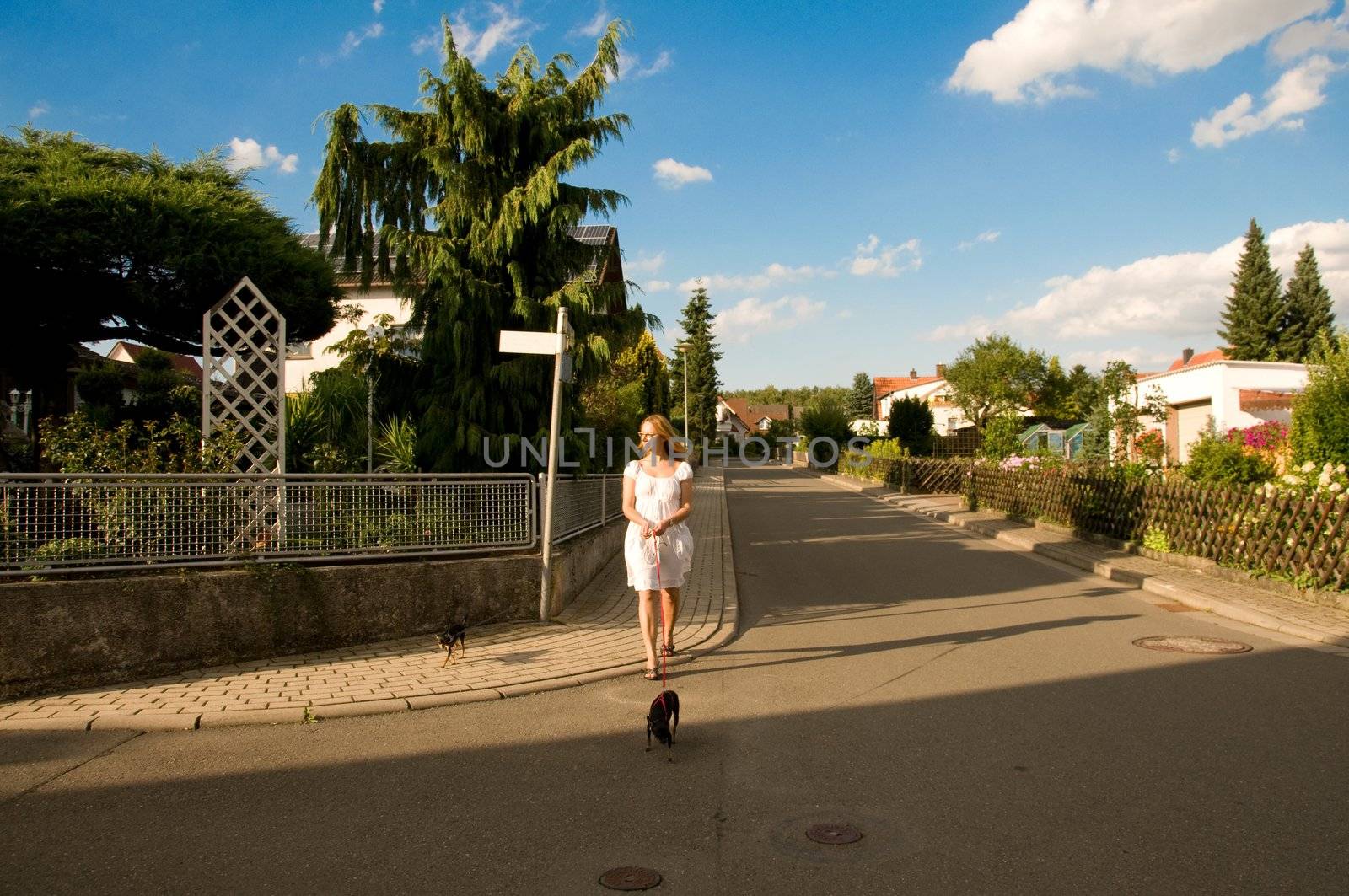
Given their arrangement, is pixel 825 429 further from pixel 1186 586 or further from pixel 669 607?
pixel 669 607

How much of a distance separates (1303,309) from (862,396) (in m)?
52.2

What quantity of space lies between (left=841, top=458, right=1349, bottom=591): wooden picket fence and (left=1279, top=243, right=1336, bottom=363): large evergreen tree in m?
44.7

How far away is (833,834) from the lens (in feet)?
12.7

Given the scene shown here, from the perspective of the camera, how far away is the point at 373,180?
11055 mm

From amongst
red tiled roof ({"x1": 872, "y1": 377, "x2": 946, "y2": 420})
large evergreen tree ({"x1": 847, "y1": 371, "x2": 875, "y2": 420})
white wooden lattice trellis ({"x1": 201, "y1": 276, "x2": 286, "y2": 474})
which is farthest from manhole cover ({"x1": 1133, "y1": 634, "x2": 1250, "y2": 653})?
large evergreen tree ({"x1": 847, "y1": 371, "x2": 875, "y2": 420})

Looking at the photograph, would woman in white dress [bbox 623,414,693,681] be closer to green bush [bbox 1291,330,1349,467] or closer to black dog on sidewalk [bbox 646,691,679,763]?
black dog on sidewalk [bbox 646,691,679,763]

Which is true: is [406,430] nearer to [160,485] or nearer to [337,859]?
[160,485]

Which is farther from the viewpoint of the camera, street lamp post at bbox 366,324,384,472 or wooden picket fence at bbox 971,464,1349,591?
street lamp post at bbox 366,324,384,472

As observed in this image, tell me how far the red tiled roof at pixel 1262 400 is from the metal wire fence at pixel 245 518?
2668cm

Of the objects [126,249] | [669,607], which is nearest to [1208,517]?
[669,607]

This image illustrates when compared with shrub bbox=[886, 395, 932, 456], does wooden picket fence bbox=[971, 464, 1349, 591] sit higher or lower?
lower

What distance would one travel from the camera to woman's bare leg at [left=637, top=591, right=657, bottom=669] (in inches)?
254

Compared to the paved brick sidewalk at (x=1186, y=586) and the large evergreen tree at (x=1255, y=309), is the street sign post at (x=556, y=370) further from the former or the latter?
the large evergreen tree at (x=1255, y=309)

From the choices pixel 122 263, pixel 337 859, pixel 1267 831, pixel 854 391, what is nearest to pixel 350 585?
pixel 337 859
